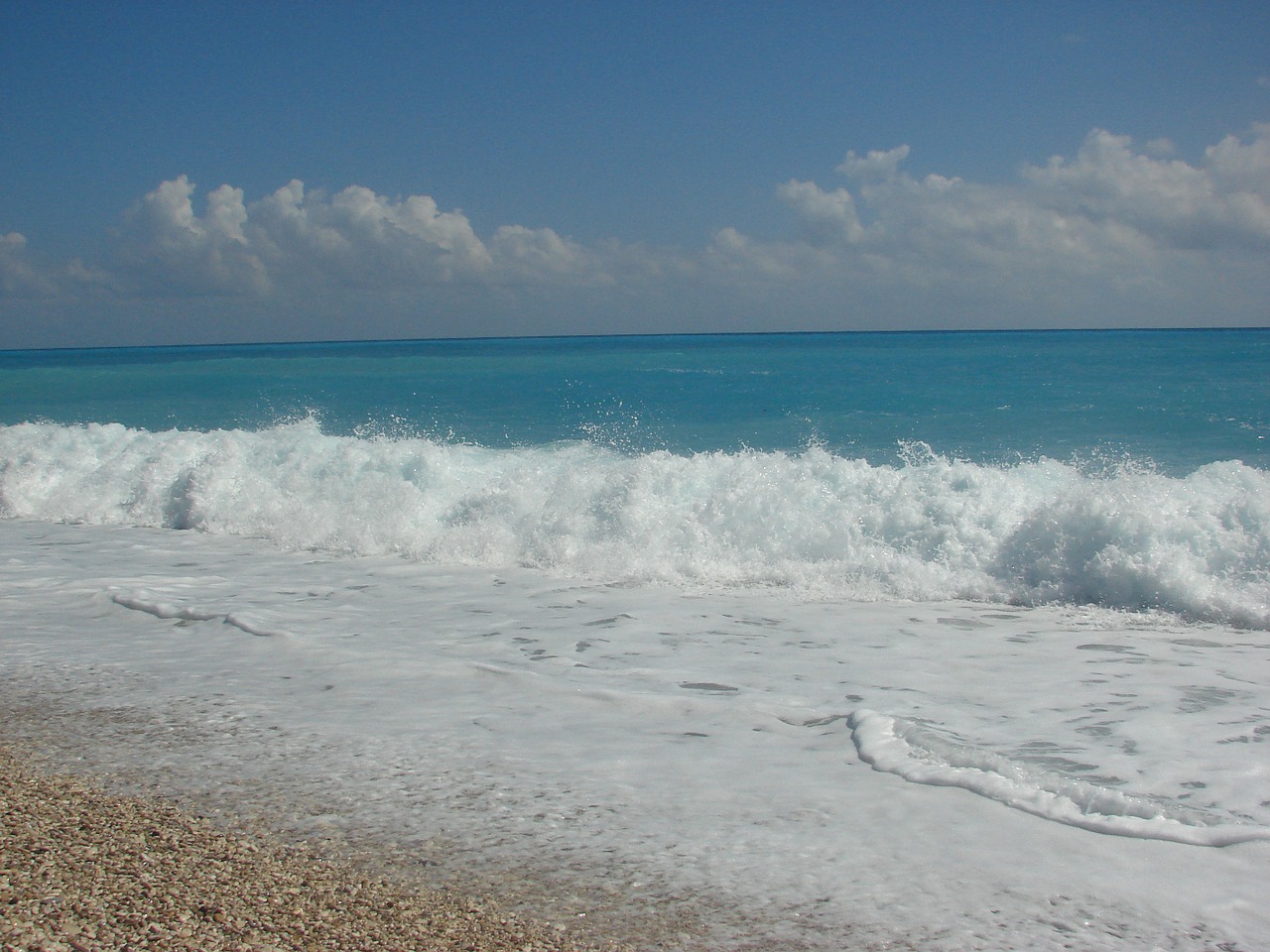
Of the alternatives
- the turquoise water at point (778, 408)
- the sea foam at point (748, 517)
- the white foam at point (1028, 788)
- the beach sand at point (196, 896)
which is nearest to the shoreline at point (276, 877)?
the beach sand at point (196, 896)

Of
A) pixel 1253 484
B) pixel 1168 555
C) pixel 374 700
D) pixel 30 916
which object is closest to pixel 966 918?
pixel 30 916

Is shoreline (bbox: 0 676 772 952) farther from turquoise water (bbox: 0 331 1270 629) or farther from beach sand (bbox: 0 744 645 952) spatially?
turquoise water (bbox: 0 331 1270 629)

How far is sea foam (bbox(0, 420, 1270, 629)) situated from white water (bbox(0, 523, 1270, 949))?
0.71 m

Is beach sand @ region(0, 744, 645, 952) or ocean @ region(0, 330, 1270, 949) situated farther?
ocean @ region(0, 330, 1270, 949)

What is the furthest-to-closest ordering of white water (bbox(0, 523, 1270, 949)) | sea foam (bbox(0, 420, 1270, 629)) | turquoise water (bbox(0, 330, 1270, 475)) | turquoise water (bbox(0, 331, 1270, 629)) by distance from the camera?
turquoise water (bbox(0, 330, 1270, 475)) → turquoise water (bbox(0, 331, 1270, 629)) → sea foam (bbox(0, 420, 1270, 629)) → white water (bbox(0, 523, 1270, 949))

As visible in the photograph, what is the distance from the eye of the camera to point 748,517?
10664 millimetres

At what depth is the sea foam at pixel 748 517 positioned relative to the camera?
8855mm

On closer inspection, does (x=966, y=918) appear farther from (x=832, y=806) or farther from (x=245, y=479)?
(x=245, y=479)

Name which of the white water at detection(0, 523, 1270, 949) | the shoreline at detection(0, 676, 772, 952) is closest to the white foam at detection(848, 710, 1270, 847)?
the white water at detection(0, 523, 1270, 949)

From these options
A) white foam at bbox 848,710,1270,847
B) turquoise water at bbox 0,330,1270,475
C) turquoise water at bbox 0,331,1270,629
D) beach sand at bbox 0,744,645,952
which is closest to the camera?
beach sand at bbox 0,744,645,952

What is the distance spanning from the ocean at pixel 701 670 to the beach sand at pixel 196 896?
0.23 meters

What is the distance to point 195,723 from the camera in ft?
16.2

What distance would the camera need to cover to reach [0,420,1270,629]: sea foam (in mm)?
8855

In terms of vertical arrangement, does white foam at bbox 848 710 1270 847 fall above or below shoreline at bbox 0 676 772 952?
below
